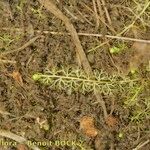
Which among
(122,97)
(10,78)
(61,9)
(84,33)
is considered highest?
(61,9)

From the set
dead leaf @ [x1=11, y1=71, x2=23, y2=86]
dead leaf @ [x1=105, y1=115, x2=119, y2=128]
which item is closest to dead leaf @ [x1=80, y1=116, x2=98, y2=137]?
dead leaf @ [x1=105, y1=115, x2=119, y2=128]

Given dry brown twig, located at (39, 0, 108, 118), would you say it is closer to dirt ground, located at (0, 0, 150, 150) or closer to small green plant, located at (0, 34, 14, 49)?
dirt ground, located at (0, 0, 150, 150)

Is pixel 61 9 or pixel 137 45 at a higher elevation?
pixel 61 9

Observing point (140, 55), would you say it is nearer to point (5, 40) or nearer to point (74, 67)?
point (74, 67)

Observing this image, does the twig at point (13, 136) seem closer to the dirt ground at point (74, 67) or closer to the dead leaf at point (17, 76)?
the dirt ground at point (74, 67)

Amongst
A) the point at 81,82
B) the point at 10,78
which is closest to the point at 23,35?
the point at 10,78

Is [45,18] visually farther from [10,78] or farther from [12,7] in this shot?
[10,78]
